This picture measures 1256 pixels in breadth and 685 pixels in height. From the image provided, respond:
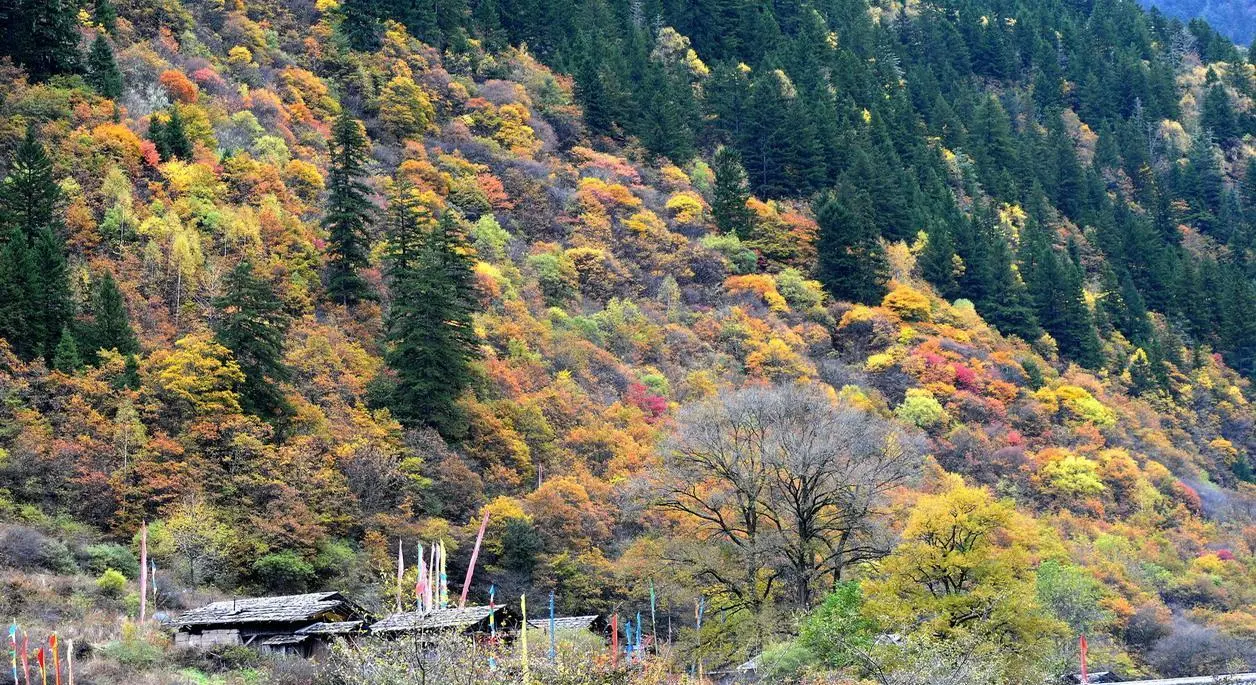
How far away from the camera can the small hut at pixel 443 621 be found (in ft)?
85.9

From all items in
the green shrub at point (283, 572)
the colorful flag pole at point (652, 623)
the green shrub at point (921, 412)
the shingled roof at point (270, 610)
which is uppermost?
the green shrub at point (921, 412)

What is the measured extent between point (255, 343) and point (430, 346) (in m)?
7.62

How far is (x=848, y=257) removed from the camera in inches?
3270

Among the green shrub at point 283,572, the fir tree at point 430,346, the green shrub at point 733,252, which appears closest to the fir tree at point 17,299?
the green shrub at point 283,572

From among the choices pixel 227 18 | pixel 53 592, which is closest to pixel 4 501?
pixel 53 592

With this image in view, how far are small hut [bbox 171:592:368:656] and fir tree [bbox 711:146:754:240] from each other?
5061 cm

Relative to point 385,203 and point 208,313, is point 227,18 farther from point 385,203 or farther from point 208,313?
point 208,313

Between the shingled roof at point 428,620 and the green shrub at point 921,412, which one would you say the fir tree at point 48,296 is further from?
the green shrub at point 921,412

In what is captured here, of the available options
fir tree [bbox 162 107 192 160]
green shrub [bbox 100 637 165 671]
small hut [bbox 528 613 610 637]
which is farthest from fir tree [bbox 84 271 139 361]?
small hut [bbox 528 613 610 637]

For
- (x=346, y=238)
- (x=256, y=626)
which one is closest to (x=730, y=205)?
(x=346, y=238)

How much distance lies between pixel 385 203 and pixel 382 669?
49.2 metres

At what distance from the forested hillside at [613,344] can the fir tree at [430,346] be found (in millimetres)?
159

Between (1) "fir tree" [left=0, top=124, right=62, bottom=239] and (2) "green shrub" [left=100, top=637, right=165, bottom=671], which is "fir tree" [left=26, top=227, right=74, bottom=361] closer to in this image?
(1) "fir tree" [left=0, top=124, right=62, bottom=239]

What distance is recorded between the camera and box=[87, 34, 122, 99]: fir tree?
6381cm
